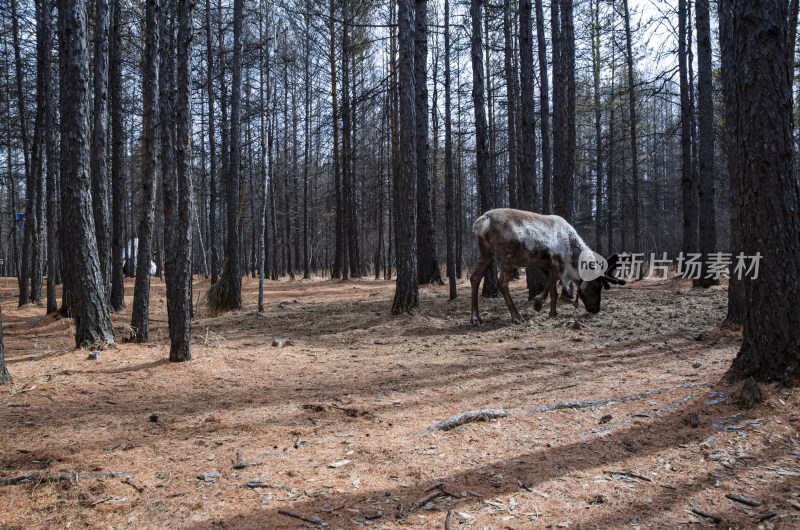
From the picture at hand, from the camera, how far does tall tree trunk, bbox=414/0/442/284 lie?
463 inches

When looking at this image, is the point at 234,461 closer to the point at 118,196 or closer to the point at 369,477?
the point at 369,477

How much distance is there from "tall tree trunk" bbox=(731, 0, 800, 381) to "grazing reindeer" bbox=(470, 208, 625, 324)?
5.16 metres

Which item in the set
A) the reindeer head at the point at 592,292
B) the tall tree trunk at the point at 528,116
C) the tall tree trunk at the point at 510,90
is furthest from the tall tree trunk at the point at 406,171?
the tall tree trunk at the point at 510,90

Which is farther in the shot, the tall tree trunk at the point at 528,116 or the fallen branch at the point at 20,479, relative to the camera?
the tall tree trunk at the point at 528,116

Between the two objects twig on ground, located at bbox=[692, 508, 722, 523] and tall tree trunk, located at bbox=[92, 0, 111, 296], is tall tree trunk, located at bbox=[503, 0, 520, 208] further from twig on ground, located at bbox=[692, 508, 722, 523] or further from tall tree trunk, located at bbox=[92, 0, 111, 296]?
twig on ground, located at bbox=[692, 508, 722, 523]

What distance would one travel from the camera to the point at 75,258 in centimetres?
704

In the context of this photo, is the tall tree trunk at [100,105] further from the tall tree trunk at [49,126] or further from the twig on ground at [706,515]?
the twig on ground at [706,515]

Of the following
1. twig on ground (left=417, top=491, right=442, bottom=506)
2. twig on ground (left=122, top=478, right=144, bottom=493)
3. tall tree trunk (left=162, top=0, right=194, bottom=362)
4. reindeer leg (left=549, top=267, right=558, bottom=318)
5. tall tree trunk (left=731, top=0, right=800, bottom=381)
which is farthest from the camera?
reindeer leg (left=549, top=267, right=558, bottom=318)

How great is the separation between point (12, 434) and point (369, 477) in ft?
10.2

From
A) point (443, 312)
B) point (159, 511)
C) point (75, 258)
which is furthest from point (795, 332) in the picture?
point (75, 258)

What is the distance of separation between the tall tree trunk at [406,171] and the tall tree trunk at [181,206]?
4.62m

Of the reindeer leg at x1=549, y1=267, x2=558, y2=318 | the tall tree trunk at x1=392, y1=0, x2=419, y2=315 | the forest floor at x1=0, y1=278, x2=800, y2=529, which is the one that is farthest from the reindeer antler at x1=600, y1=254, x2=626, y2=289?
the tall tree trunk at x1=392, y1=0, x2=419, y2=315

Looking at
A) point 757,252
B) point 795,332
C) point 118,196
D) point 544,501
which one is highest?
point 118,196

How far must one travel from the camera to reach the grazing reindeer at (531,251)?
9.35 m
